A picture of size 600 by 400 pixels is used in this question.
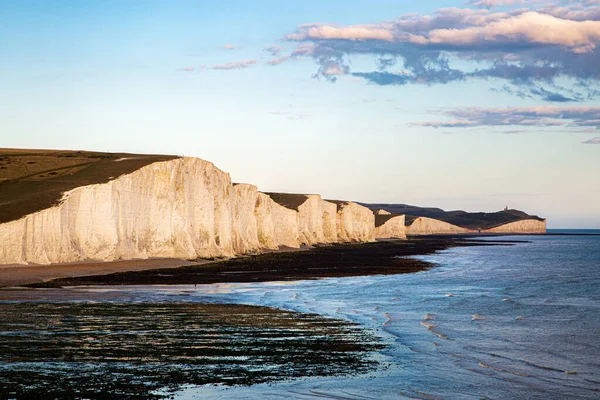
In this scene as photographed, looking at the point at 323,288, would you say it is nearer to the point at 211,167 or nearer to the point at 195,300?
the point at 195,300

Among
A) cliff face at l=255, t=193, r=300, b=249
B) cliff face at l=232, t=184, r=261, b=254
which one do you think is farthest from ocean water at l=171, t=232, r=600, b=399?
cliff face at l=255, t=193, r=300, b=249

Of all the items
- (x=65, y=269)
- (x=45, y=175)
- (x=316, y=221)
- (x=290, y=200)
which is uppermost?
(x=290, y=200)

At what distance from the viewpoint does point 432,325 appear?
27.4 m

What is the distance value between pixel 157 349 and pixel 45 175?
158 ft

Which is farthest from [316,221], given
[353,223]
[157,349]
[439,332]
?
[157,349]

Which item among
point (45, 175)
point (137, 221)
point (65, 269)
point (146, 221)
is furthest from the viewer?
point (45, 175)

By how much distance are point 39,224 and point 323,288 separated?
2060 cm

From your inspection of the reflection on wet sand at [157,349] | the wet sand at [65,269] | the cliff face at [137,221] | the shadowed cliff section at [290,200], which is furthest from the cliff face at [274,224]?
the reflection on wet sand at [157,349]

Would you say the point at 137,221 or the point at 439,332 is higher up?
the point at 137,221

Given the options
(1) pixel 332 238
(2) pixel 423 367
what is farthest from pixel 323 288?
(1) pixel 332 238

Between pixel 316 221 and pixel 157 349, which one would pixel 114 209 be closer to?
pixel 157 349

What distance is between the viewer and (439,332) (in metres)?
25.6

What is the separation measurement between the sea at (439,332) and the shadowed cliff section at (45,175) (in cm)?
1632

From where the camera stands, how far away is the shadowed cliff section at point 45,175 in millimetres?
52531
